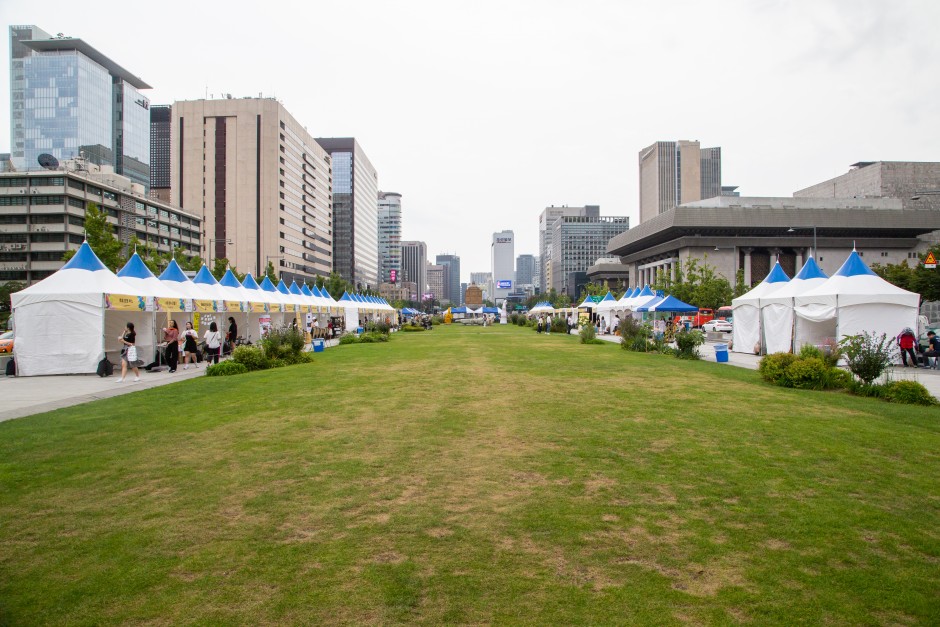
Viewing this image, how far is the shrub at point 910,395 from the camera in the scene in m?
11.3

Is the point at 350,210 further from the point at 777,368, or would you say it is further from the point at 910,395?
the point at 910,395

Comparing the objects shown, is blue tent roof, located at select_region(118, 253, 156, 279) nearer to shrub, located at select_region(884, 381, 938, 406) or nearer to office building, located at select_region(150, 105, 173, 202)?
shrub, located at select_region(884, 381, 938, 406)

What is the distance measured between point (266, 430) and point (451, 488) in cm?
429

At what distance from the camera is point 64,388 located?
14352 mm

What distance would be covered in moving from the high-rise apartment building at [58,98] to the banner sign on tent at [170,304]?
12085 centimetres

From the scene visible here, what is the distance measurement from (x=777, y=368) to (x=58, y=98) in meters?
157

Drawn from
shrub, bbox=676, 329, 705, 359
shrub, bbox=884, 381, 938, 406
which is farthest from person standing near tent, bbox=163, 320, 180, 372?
shrub, bbox=884, 381, 938, 406

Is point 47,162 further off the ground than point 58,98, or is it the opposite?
point 58,98

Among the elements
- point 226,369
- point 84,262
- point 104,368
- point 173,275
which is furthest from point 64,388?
point 173,275

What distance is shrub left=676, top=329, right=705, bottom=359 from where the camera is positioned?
22586 mm

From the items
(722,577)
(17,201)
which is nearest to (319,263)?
(17,201)

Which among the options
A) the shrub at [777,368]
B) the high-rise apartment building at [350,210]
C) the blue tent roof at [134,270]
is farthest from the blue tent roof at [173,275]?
the high-rise apartment building at [350,210]

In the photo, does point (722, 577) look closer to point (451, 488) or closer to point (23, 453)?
point (451, 488)

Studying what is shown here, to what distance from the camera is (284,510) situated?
5.11 metres
